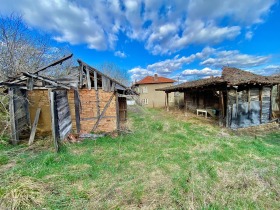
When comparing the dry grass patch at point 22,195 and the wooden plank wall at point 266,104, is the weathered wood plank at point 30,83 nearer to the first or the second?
the dry grass patch at point 22,195

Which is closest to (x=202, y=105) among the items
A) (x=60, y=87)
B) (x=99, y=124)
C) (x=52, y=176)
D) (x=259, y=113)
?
(x=259, y=113)

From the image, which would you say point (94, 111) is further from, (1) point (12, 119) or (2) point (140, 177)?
(2) point (140, 177)

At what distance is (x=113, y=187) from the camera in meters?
3.54

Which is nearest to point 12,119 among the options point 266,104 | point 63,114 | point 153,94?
point 63,114

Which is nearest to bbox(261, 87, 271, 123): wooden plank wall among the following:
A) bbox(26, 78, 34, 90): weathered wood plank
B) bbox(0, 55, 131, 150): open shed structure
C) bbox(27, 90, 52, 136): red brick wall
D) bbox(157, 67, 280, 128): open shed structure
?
bbox(157, 67, 280, 128): open shed structure

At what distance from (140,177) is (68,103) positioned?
17.6 feet

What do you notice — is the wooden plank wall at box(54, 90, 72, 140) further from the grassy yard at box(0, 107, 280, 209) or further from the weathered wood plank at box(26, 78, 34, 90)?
the weathered wood plank at box(26, 78, 34, 90)

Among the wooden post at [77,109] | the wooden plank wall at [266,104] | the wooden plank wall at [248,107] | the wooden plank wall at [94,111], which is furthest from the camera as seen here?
the wooden plank wall at [266,104]

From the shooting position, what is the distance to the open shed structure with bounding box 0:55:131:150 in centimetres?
603

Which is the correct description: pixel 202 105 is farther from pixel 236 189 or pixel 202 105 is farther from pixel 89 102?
pixel 236 189

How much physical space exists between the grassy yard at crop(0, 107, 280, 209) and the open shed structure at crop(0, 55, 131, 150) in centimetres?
126

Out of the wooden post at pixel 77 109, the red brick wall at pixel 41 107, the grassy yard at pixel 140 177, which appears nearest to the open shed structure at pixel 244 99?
the grassy yard at pixel 140 177

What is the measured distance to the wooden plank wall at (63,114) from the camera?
19.7ft

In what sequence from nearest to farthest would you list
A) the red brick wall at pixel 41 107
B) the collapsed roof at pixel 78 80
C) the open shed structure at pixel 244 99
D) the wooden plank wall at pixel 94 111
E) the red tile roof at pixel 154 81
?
the collapsed roof at pixel 78 80 → the red brick wall at pixel 41 107 → the wooden plank wall at pixel 94 111 → the open shed structure at pixel 244 99 → the red tile roof at pixel 154 81
